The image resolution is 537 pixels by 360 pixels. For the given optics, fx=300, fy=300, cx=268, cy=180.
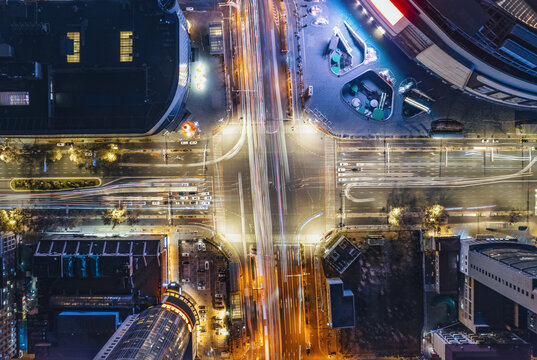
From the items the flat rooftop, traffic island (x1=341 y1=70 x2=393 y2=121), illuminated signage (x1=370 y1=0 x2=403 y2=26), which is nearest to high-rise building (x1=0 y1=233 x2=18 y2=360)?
the flat rooftop

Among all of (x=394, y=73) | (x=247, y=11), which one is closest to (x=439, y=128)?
(x=394, y=73)

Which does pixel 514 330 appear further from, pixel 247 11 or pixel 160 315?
pixel 247 11

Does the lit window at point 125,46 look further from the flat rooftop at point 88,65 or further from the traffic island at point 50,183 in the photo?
the traffic island at point 50,183

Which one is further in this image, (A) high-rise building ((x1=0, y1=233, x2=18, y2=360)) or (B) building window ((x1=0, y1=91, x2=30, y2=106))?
(A) high-rise building ((x1=0, y1=233, x2=18, y2=360))

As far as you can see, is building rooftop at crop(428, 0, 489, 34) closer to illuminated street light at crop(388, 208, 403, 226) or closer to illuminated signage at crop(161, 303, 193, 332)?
illuminated street light at crop(388, 208, 403, 226)

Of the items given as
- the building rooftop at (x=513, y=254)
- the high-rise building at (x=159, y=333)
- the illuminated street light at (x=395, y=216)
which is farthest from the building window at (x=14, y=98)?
the building rooftop at (x=513, y=254)

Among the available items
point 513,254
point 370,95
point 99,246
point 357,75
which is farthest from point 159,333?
point 513,254
